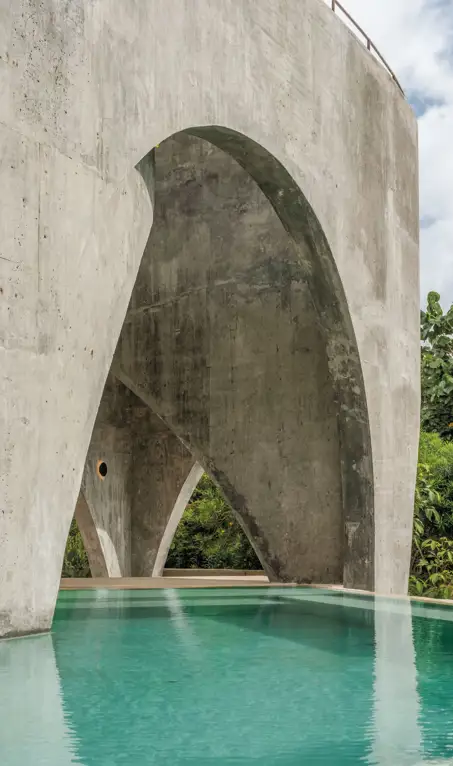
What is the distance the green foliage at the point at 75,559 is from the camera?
20.5m

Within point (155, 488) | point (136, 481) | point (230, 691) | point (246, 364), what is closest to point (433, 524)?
point (155, 488)

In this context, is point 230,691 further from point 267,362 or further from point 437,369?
point 437,369

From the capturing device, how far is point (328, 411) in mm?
10516

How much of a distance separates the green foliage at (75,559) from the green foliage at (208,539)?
A: 2.30 m

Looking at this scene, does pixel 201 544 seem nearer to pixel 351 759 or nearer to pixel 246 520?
pixel 246 520

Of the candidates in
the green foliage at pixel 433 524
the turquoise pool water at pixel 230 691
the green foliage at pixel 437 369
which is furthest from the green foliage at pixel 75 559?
the turquoise pool water at pixel 230 691

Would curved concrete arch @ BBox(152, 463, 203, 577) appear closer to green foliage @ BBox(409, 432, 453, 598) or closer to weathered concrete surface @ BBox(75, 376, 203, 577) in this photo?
weathered concrete surface @ BBox(75, 376, 203, 577)

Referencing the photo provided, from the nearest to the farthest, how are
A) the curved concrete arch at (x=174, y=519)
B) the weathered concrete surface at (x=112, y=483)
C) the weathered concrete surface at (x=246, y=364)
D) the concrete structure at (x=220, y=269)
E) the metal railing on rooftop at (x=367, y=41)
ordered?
the concrete structure at (x=220, y=269)
the metal railing on rooftop at (x=367, y=41)
the weathered concrete surface at (x=246, y=364)
the weathered concrete surface at (x=112, y=483)
the curved concrete arch at (x=174, y=519)

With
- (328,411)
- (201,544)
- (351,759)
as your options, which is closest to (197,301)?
(328,411)

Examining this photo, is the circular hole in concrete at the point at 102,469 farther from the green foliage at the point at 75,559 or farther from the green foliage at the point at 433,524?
the green foliage at the point at 433,524

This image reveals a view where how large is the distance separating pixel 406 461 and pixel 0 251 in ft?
22.4

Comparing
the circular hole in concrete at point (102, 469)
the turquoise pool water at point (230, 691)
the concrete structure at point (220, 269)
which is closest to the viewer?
the turquoise pool water at point (230, 691)

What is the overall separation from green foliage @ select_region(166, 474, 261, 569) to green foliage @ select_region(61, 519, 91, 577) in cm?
230

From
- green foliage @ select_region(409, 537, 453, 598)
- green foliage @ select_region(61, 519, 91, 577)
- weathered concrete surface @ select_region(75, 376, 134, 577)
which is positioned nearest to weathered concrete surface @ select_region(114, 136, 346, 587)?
weathered concrete surface @ select_region(75, 376, 134, 577)
